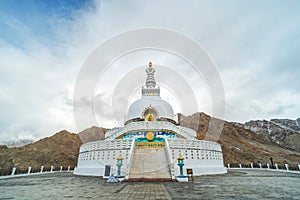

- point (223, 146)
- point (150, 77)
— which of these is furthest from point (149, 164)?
point (223, 146)

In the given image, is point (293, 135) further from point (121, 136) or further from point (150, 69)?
point (121, 136)

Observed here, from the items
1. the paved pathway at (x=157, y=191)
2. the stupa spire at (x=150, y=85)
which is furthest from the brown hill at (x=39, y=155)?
the paved pathway at (x=157, y=191)

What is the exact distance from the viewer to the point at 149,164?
48.3 feet

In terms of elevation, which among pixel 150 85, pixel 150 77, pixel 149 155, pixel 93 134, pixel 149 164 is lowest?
pixel 149 164

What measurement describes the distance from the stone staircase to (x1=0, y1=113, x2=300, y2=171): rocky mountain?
41612mm

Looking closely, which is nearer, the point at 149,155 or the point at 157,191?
the point at 157,191

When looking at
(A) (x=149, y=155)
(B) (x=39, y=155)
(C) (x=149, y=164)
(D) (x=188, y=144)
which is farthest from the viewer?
(B) (x=39, y=155)

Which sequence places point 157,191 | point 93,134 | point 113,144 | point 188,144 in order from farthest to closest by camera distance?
point 93,134 → point 188,144 → point 113,144 → point 157,191

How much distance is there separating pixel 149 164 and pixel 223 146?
57.2 m

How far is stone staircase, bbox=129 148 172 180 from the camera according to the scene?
13.0 metres

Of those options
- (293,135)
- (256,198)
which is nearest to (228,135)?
(293,135)

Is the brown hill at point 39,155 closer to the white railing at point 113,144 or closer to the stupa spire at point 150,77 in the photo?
the stupa spire at point 150,77

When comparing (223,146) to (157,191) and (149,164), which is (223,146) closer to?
(149,164)

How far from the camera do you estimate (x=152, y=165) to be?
14516 mm
